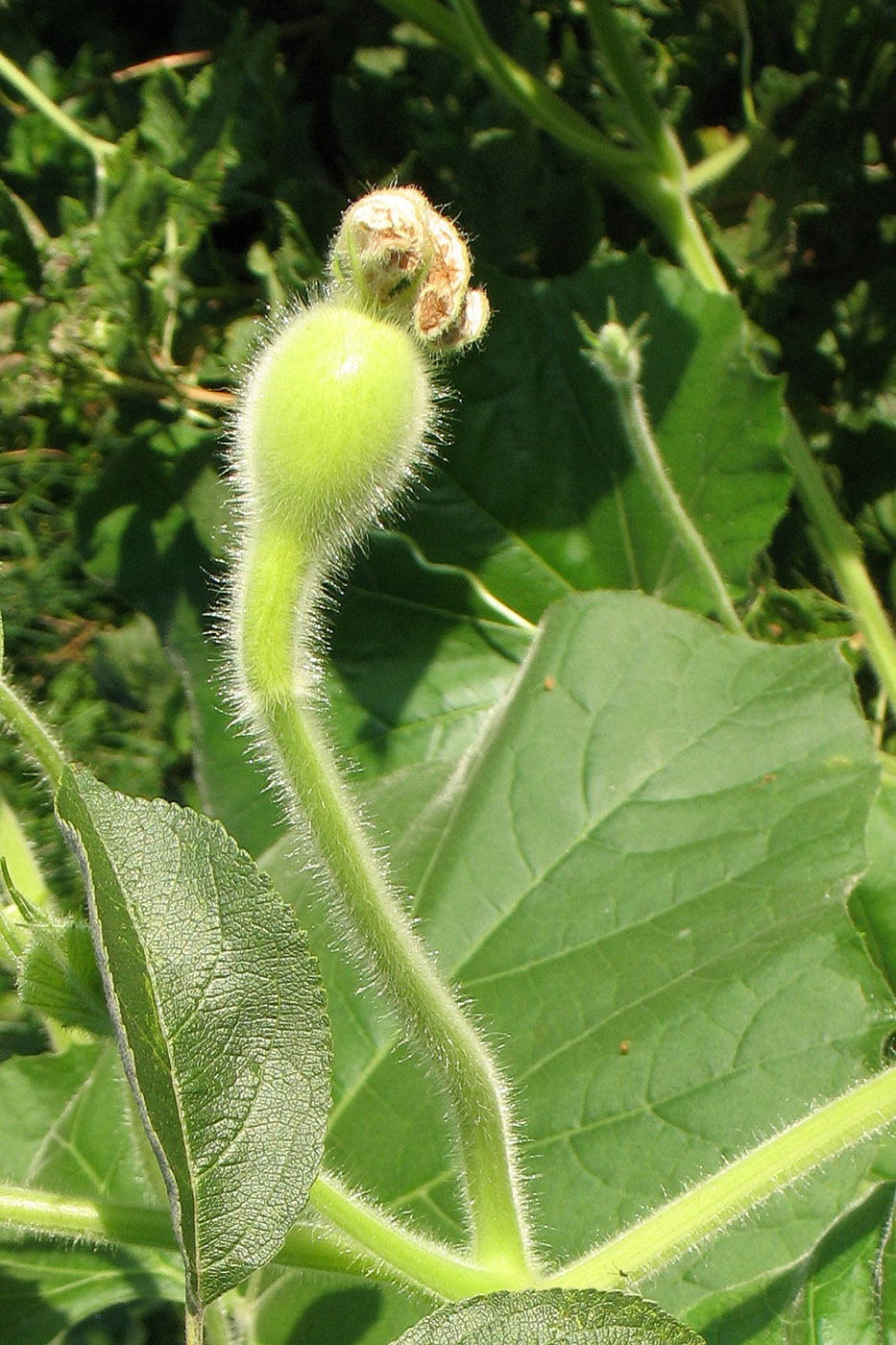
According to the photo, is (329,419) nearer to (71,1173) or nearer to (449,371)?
(71,1173)

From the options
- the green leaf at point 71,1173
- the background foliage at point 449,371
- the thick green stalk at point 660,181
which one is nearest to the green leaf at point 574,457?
the background foliage at point 449,371

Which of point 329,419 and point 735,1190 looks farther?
point 735,1190

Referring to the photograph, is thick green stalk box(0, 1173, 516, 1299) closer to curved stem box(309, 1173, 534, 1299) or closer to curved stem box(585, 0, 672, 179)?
curved stem box(309, 1173, 534, 1299)

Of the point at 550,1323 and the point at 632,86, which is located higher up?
the point at 632,86

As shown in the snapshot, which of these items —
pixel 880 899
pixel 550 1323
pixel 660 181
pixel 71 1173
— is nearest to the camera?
pixel 550 1323

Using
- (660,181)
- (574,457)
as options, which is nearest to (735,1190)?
(574,457)

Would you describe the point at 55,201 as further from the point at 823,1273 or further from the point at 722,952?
the point at 823,1273

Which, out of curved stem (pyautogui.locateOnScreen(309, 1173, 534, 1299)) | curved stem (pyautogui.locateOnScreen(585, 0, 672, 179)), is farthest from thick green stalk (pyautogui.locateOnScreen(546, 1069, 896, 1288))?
curved stem (pyautogui.locateOnScreen(585, 0, 672, 179))

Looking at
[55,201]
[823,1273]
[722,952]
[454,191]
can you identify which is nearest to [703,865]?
[722,952]
